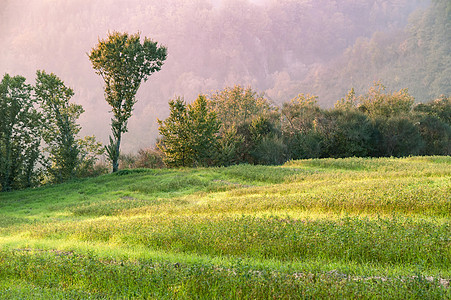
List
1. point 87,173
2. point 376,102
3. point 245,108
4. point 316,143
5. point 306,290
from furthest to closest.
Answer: point 245,108, point 376,102, point 87,173, point 316,143, point 306,290

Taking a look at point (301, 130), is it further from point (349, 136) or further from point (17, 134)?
point (17, 134)

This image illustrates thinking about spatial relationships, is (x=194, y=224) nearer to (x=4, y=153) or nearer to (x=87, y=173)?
(x=4, y=153)

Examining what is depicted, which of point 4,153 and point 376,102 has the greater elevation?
point 376,102

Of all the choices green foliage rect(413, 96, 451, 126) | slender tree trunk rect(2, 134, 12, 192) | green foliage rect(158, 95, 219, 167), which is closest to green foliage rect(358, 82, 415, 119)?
green foliage rect(413, 96, 451, 126)

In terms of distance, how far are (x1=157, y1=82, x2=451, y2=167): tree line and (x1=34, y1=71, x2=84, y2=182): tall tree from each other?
1425 centimetres

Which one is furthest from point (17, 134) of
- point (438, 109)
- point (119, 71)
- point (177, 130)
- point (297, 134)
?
point (438, 109)

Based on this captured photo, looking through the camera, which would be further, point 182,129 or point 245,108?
point 245,108

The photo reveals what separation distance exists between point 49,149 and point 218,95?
1956 inches

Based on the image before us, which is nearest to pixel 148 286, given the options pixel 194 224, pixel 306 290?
pixel 306 290

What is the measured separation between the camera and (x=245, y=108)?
292ft

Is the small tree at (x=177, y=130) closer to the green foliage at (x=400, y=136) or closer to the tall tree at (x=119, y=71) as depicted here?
the tall tree at (x=119, y=71)

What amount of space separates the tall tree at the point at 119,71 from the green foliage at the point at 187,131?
6.07 metres

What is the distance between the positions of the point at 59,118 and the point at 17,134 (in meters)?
6.01

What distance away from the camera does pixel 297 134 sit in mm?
57531
